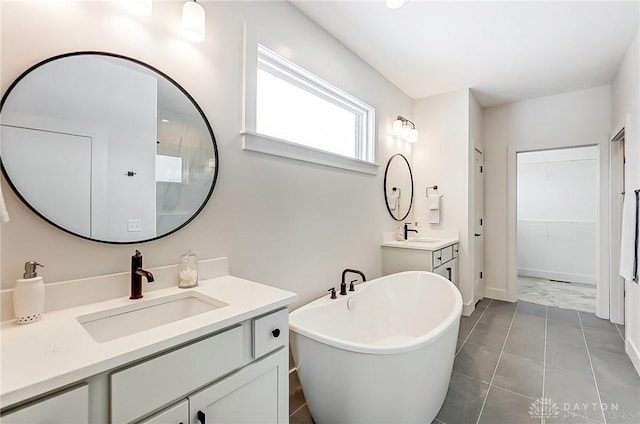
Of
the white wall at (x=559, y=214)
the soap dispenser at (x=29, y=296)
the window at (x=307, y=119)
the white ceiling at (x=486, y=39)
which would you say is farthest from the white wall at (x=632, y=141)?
the soap dispenser at (x=29, y=296)

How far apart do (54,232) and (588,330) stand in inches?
171

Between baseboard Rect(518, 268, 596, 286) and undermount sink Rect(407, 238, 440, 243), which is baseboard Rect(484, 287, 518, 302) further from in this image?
baseboard Rect(518, 268, 596, 286)

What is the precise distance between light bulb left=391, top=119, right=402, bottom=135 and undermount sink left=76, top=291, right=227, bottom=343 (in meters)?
2.72

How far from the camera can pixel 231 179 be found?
1.64m

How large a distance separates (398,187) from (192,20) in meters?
2.62

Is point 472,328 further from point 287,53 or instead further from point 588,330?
point 287,53

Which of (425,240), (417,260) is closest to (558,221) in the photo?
(425,240)

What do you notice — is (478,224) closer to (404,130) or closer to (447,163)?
(447,163)

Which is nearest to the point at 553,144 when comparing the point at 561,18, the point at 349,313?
the point at 561,18

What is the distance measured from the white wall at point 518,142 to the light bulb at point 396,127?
1659 millimetres

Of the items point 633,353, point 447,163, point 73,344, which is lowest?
point 633,353

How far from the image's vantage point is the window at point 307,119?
76.7 inches

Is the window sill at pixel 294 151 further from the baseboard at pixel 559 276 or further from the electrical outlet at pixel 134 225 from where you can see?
the baseboard at pixel 559 276

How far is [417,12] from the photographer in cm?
206
